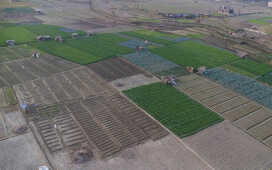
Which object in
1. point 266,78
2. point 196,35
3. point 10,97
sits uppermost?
point 196,35

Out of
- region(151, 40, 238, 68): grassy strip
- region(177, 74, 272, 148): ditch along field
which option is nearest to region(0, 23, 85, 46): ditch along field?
region(151, 40, 238, 68): grassy strip

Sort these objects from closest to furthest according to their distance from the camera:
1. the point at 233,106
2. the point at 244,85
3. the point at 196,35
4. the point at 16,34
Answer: the point at 233,106, the point at 244,85, the point at 16,34, the point at 196,35

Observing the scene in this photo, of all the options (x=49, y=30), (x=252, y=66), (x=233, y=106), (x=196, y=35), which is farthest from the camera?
(x=196, y=35)

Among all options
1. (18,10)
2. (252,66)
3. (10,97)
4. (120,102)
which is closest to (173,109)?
(120,102)

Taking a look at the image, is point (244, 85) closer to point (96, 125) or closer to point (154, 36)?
point (96, 125)

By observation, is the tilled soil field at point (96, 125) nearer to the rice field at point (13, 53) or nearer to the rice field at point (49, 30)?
the rice field at point (13, 53)

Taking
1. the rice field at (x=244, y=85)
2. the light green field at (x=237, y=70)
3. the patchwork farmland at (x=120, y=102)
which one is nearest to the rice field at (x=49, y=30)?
the patchwork farmland at (x=120, y=102)
